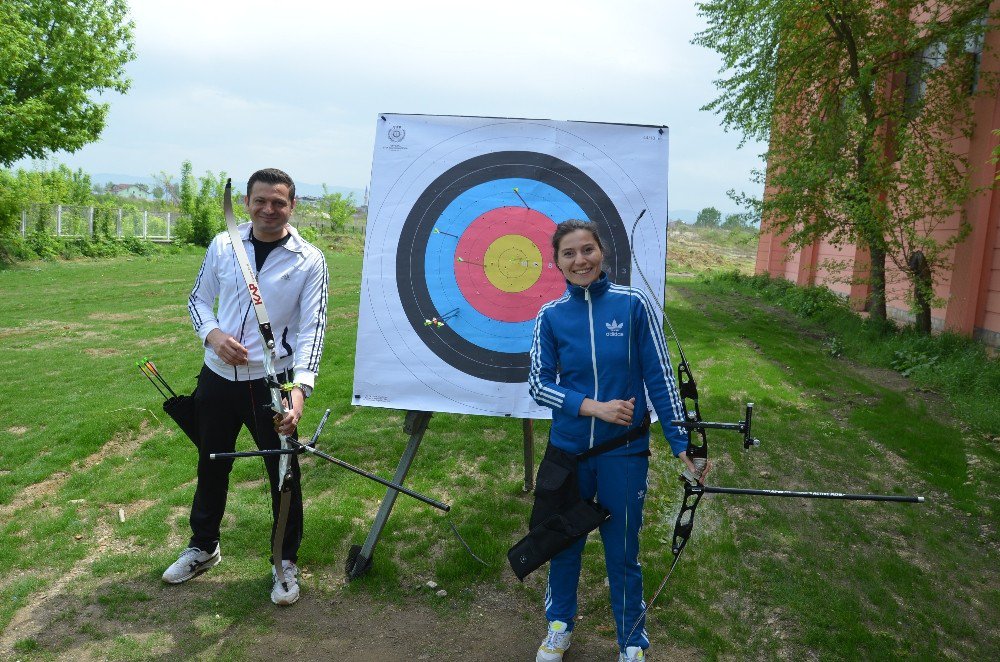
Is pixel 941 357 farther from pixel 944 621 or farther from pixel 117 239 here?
pixel 117 239

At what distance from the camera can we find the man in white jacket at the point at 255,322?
255cm

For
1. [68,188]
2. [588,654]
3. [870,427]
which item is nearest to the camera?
[588,654]

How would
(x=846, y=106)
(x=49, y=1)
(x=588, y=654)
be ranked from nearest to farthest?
(x=588, y=654)
(x=846, y=106)
(x=49, y=1)

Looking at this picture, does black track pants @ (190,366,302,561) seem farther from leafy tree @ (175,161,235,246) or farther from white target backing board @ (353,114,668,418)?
leafy tree @ (175,161,235,246)

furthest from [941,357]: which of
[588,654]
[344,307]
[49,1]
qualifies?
[49,1]

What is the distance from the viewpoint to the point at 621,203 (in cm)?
299

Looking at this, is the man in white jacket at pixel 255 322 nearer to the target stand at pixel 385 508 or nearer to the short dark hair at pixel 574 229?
the target stand at pixel 385 508

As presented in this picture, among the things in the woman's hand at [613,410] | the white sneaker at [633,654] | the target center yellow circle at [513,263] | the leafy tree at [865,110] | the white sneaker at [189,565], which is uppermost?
the leafy tree at [865,110]

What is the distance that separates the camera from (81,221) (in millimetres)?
20766

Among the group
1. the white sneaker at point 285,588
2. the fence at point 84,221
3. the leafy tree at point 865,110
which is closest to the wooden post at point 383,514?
the white sneaker at point 285,588

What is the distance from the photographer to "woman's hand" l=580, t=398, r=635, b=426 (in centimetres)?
206

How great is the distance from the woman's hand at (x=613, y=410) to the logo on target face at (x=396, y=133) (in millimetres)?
1650

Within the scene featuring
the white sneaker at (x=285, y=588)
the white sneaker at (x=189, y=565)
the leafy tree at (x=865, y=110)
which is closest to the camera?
the white sneaker at (x=285, y=588)

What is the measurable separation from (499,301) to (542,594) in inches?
51.0
